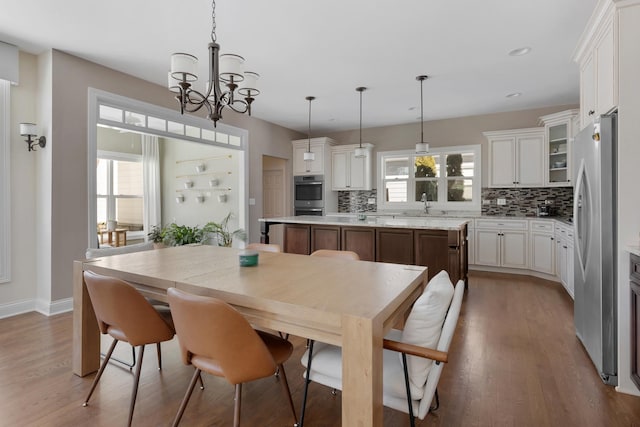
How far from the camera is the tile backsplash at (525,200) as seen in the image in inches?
213

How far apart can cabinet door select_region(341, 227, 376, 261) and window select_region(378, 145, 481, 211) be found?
2.64 metres

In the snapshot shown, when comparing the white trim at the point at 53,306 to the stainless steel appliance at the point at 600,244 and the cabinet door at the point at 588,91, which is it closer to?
the stainless steel appliance at the point at 600,244

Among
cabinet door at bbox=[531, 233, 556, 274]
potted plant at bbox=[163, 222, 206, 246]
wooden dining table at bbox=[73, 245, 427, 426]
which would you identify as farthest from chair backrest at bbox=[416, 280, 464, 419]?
potted plant at bbox=[163, 222, 206, 246]

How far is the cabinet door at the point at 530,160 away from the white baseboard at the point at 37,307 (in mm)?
6431

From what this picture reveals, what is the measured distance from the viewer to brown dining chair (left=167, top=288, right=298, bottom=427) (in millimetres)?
1336

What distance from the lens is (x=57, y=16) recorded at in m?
2.81

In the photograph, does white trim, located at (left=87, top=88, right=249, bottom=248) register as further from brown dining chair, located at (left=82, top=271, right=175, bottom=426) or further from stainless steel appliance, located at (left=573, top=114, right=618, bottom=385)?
stainless steel appliance, located at (left=573, top=114, right=618, bottom=385)

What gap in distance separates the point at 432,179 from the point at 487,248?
5.48 ft

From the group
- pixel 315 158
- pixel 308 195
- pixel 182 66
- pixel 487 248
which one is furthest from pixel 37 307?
pixel 487 248

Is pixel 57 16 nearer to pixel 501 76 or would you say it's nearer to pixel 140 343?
pixel 140 343

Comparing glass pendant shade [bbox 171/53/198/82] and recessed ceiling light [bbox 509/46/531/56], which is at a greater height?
recessed ceiling light [bbox 509/46/531/56]

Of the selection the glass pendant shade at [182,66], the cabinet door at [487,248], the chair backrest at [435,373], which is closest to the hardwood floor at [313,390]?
the chair backrest at [435,373]

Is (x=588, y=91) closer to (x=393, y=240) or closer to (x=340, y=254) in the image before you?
(x=393, y=240)

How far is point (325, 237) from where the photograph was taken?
15.0 ft
